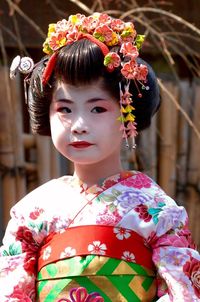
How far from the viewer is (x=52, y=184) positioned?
5.97ft

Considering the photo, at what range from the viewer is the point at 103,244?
1650 millimetres

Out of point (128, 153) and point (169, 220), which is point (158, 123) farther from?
point (169, 220)

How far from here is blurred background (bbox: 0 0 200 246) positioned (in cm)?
340

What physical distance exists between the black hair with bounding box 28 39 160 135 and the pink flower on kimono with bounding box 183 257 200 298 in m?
0.41

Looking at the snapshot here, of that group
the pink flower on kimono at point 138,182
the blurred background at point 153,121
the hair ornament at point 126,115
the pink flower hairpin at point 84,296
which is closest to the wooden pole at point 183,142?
the blurred background at point 153,121

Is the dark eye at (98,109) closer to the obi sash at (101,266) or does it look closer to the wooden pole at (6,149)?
the obi sash at (101,266)

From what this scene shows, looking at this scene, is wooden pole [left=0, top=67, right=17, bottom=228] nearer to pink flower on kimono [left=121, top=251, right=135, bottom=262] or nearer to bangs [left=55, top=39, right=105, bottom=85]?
bangs [left=55, top=39, right=105, bottom=85]

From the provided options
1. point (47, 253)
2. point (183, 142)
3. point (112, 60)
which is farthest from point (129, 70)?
point (183, 142)

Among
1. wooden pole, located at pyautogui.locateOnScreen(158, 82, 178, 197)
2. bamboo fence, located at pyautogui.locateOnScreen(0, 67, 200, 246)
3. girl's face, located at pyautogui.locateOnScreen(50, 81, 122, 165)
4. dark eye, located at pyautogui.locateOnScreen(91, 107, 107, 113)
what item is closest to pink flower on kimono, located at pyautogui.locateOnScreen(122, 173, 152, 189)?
girl's face, located at pyautogui.locateOnScreen(50, 81, 122, 165)

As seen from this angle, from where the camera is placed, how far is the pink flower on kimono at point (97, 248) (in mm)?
1644

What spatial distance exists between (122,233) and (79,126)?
29 cm

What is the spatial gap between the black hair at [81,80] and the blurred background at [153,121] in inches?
57.9

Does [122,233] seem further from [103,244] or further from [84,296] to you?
[84,296]

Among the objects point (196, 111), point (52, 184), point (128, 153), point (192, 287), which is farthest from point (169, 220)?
point (196, 111)
